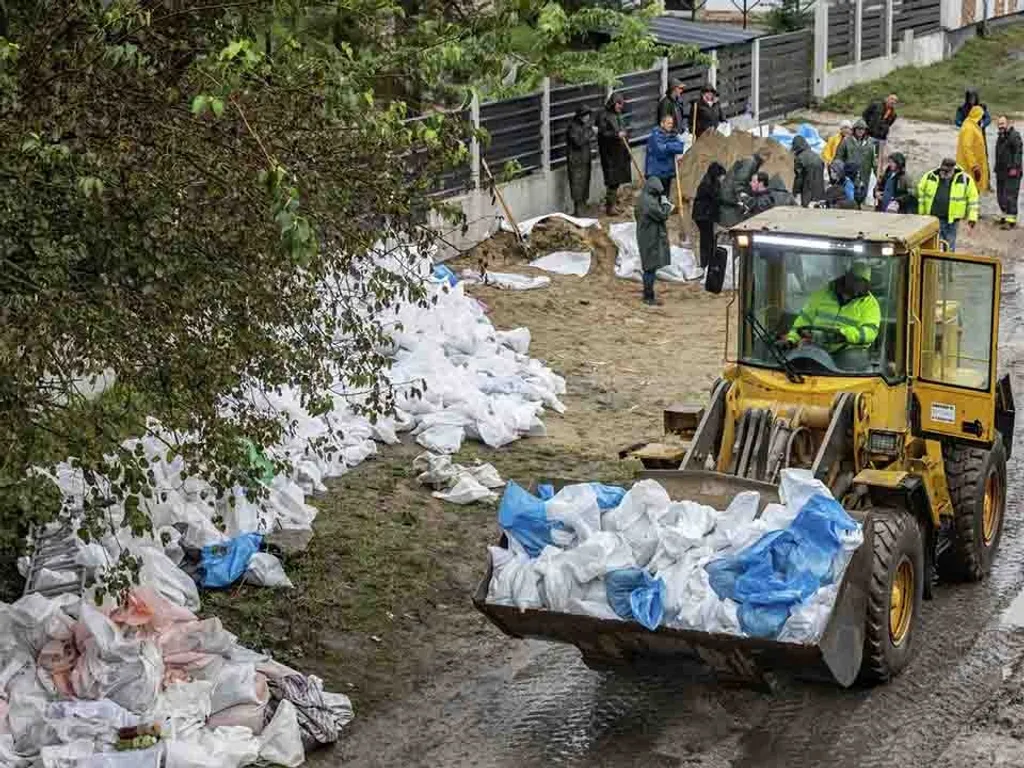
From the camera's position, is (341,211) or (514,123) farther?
(514,123)

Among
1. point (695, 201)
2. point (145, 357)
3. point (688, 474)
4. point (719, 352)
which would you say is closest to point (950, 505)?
point (688, 474)

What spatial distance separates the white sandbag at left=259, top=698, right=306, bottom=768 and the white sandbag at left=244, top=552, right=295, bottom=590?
2.07 metres

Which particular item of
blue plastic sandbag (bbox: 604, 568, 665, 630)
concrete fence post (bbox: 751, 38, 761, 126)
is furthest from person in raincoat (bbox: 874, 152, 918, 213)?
blue plastic sandbag (bbox: 604, 568, 665, 630)

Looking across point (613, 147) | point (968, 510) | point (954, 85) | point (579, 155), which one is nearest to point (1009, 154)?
point (613, 147)

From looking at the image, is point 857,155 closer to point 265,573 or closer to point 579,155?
point 579,155

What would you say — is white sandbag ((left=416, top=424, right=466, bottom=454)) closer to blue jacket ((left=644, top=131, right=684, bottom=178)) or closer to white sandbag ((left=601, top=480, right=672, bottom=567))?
white sandbag ((left=601, top=480, right=672, bottom=567))

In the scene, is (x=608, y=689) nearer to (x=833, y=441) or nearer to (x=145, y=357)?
(x=833, y=441)

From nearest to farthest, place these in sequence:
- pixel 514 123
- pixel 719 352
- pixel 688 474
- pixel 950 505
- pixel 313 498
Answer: pixel 688 474 < pixel 950 505 < pixel 313 498 < pixel 719 352 < pixel 514 123

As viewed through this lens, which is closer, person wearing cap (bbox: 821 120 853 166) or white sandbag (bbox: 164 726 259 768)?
white sandbag (bbox: 164 726 259 768)

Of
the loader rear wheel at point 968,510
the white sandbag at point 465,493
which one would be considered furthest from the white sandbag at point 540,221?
the loader rear wheel at point 968,510

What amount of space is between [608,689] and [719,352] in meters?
8.07

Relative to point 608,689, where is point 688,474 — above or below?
above

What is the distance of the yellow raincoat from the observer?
76.2 feet

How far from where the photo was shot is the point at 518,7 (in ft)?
26.5
